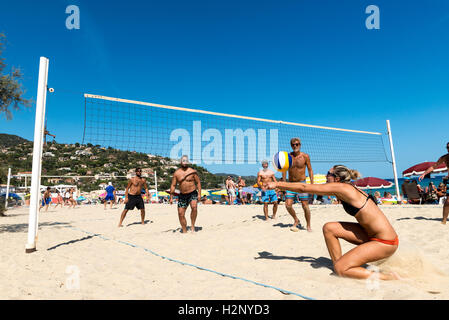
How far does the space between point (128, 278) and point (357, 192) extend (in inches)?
85.6

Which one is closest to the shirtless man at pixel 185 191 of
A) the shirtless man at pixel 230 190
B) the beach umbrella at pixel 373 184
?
the shirtless man at pixel 230 190

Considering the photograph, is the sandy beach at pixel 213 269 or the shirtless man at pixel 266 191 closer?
the sandy beach at pixel 213 269

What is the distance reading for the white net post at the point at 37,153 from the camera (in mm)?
3688

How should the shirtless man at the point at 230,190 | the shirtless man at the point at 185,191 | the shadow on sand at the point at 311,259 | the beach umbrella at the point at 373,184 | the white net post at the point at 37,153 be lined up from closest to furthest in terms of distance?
1. the shadow on sand at the point at 311,259
2. the white net post at the point at 37,153
3. the shirtless man at the point at 185,191
4. the shirtless man at the point at 230,190
5. the beach umbrella at the point at 373,184

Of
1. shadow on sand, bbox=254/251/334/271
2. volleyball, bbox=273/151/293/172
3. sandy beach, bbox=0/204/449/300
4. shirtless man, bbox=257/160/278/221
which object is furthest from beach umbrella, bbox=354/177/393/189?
shadow on sand, bbox=254/251/334/271

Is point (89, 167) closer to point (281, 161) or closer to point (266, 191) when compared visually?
point (266, 191)

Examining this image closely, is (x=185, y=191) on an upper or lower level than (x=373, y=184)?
lower

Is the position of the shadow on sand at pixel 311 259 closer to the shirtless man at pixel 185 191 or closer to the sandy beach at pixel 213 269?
the sandy beach at pixel 213 269

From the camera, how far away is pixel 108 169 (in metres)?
44.8

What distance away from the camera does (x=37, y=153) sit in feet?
12.4

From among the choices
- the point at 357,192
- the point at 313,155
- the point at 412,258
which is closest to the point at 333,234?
the point at 357,192

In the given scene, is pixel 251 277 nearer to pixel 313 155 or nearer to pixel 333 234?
pixel 333 234

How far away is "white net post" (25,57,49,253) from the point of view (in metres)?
3.69

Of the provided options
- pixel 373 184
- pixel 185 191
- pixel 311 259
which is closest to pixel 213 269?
pixel 311 259
